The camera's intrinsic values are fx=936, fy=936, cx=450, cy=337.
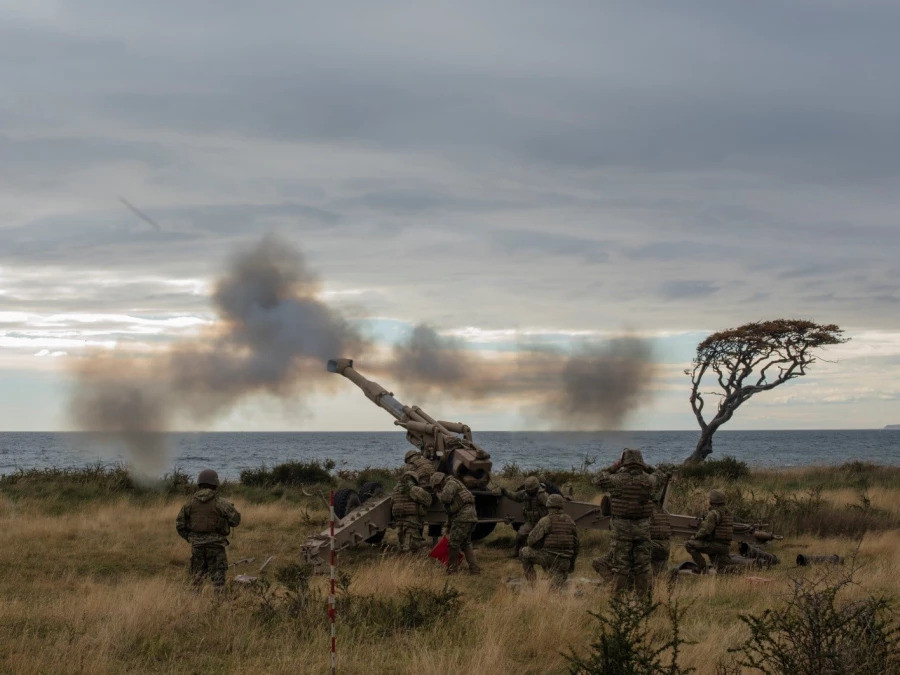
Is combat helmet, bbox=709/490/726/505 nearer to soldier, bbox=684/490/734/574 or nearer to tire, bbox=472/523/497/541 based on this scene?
soldier, bbox=684/490/734/574

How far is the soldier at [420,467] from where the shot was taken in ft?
46.3

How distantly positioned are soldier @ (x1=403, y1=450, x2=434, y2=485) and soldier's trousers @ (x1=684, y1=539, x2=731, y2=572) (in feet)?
12.9

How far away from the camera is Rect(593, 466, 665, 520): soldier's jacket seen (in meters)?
10.8

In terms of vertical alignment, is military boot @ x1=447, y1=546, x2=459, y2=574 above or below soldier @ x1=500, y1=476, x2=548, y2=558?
below

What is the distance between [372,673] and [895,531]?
11482 mm

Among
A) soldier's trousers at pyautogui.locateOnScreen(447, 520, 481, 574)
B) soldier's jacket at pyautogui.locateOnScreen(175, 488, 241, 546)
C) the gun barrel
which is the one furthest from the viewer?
the gun barrel

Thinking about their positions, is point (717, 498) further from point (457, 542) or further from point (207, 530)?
point (207, 530)

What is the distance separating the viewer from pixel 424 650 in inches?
299

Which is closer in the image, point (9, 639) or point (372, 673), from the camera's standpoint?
point (372, 673)

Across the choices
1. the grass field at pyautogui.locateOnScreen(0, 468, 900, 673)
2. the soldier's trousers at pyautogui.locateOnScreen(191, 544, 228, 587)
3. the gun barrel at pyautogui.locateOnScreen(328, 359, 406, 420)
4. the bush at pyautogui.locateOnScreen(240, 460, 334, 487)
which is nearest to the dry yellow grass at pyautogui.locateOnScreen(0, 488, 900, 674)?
the grass field at pyautogui.locateOnScreen(0, 468, 900, 673)

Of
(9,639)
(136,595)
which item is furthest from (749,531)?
(9,639)

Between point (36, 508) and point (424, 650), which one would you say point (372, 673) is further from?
point (36, 508)

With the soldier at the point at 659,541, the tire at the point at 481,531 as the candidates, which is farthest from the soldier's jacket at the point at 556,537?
the tire at the point at 481,531

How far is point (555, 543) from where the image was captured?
37.4 feet
